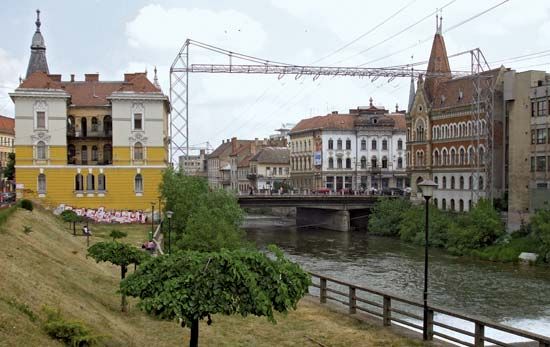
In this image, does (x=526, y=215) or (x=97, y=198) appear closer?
(x=526, y=215)

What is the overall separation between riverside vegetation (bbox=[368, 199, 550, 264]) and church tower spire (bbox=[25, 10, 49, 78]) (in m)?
40.9

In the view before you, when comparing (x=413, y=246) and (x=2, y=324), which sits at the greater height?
(x=2, y=324)

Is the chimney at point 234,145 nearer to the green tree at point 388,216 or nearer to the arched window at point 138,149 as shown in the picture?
the green tree at point 388,216

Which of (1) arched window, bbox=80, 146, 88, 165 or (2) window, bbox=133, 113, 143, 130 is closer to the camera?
(2) window, bbox=133, 113, 143, 130

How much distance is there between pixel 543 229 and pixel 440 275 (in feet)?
29.3

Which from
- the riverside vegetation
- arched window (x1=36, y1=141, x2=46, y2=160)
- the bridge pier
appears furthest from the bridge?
arched window (x1=36, y1=141, x2=46, y2=160)

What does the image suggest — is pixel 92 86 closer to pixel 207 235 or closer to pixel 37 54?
pixel 37 54

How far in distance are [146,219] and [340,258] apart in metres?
19.3

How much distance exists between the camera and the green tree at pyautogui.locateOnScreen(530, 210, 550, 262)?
155ft

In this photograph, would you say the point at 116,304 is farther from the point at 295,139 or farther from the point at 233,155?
the point at 233,155

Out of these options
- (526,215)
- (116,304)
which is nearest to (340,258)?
(526,215)

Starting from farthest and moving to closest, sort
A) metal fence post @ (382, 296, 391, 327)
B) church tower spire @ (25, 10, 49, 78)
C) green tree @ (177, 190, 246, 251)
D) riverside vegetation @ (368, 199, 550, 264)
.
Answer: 1. church tower spire @ (25, 10, 49, 78)
2. riverside vegetation @ (368, 199, 550, 264)
3. green tree @ (177, 190, 246, 251)
4. metal fence post @ (382, 296, 391, 327)

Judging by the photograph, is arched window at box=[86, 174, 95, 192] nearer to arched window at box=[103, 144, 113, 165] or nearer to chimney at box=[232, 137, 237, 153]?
arched window at box=[103, 144, 113, 165]

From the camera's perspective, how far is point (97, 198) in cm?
6231
